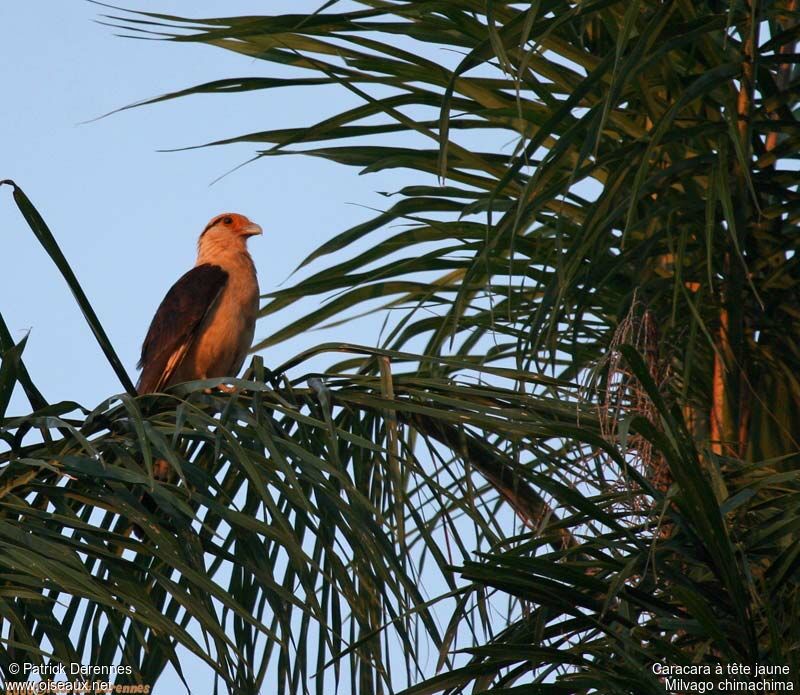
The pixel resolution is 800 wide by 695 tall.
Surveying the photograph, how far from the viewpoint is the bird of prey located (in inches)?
219

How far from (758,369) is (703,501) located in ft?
4.76

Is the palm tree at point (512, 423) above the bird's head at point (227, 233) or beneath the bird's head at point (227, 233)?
beneath

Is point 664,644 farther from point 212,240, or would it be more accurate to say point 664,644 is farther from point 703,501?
point 212,240

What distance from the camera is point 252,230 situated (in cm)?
650

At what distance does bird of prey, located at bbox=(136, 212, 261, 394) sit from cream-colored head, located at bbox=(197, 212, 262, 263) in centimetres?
35

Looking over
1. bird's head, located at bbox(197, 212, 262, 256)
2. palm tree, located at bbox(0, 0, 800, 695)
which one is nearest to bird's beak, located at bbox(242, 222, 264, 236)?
bird's head, located at bbox(197, 212, 262, 256)

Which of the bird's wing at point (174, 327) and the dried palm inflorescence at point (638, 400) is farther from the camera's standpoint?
the bird's wing at point (174, 327)

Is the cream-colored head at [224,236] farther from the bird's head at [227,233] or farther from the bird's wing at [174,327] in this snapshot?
the bird's wing at [174,327]

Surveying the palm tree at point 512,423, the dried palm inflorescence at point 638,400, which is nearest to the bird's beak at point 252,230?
the palm tree at point 512,423

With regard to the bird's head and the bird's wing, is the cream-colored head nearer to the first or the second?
the bird's head

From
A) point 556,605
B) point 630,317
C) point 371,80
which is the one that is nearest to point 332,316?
point 371,80

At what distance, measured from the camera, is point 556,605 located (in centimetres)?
271

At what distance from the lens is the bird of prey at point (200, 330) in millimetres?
5566

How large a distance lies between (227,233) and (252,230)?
13 cm
